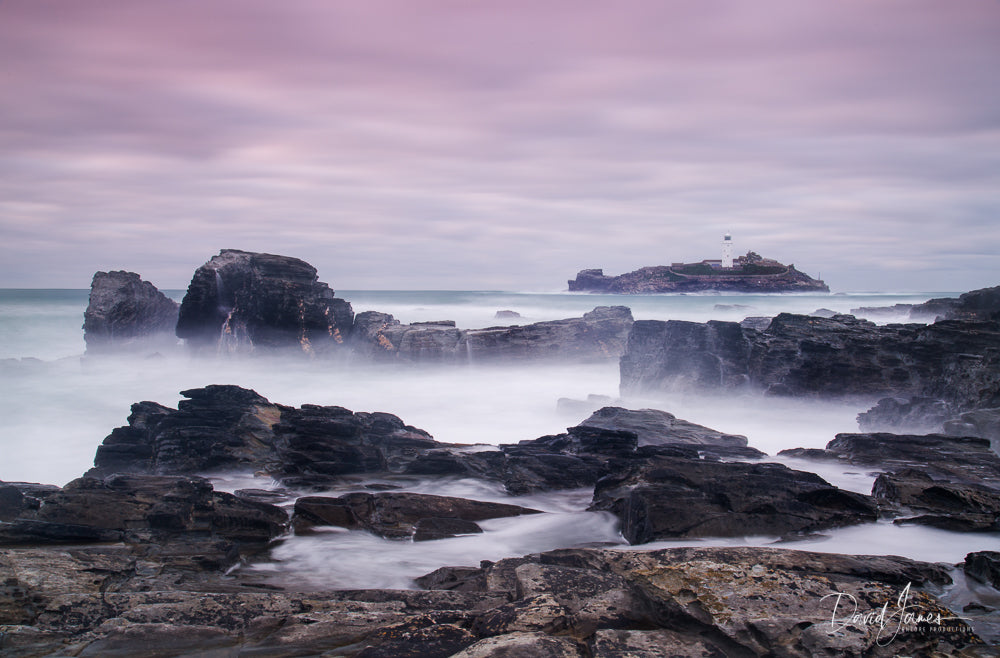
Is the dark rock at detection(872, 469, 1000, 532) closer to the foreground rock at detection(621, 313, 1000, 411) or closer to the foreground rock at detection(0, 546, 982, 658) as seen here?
the foreground rock at detection(0, 546, 982, 658)

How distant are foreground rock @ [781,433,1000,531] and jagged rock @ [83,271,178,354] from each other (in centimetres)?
2443

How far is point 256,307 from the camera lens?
21.6m

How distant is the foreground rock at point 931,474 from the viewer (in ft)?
20.7

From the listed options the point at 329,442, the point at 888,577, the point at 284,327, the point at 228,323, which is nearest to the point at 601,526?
the point at 888,577

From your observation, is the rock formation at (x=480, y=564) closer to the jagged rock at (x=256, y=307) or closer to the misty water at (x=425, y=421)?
the misty water at (x=425, y=421)

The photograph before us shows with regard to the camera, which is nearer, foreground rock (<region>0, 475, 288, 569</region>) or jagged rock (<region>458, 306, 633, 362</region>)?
foreground rock (<region>0, 475, 288, 569</region>)

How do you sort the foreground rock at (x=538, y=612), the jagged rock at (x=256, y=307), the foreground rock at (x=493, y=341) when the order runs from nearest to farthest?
the foreground rock at (x=538, y=612)
the foreground rock at (x=493, y=341)
the jagged rock at (x=256, y=307)

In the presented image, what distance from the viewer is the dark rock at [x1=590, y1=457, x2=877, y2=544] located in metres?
5.85

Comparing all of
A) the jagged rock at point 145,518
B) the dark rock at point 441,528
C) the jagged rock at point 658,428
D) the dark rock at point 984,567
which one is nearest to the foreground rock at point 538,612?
the dark rock at point 984,567

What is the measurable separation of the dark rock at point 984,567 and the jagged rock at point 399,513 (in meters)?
4.20

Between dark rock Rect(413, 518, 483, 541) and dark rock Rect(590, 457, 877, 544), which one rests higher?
dark rock Rect(590, 457, 877, 544)

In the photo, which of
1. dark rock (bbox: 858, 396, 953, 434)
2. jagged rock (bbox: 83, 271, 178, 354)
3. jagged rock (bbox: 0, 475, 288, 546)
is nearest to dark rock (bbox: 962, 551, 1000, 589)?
jagged rock (bbox: 0, 475, 288, 546)

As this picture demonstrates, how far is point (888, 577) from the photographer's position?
4305 mm

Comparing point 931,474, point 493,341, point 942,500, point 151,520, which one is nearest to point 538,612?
point 151,520
